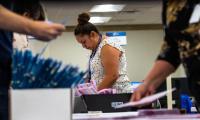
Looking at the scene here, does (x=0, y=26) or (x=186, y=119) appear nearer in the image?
(x=0, y=26)

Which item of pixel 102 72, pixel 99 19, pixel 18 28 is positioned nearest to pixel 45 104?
pixel 18 28

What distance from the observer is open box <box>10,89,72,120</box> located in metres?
1.17

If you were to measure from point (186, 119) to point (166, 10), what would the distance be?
0.32 meters

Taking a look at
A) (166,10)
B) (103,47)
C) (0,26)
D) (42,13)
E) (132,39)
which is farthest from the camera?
(132,39)

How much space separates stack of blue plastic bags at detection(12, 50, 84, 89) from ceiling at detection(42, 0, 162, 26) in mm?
5254

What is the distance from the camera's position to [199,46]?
1.10 m

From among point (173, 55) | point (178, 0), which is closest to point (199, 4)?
point (178, 0)

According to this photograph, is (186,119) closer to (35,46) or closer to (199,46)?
(199,46)

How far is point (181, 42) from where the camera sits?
1.13m

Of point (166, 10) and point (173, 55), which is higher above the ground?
point (166, 10)

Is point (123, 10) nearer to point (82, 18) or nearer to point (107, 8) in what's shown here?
point (107, 8)

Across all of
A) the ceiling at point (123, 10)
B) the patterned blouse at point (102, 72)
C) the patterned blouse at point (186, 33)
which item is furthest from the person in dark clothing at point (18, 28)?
the ceiling at point (123, 10)

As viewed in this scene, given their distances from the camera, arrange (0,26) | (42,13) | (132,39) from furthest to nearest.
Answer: (132,39) → (42,13) → (0,26)

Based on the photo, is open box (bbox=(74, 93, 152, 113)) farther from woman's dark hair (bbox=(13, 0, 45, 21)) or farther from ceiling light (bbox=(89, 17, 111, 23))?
ceiling light (bbox=(89, 17, 111, 23))
